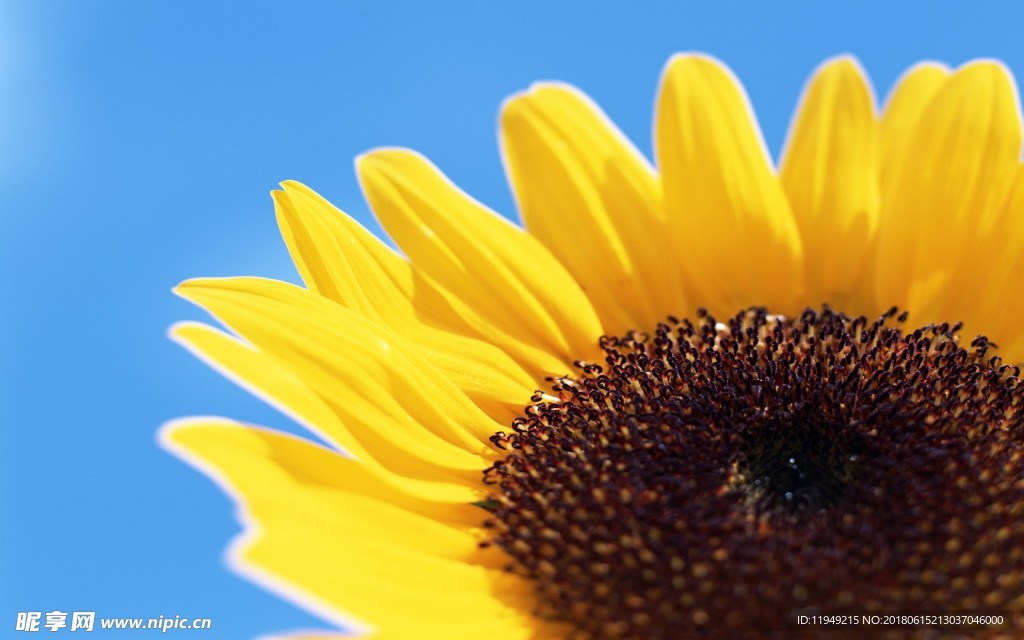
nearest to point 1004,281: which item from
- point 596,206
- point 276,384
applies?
point 596,206

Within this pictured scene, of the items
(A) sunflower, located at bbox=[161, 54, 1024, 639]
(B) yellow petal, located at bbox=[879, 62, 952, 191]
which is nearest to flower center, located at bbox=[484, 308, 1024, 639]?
(A) sunflower, located at bbox=[161, 54, 1024, 639]

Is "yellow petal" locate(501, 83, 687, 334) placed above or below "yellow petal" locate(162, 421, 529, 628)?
above

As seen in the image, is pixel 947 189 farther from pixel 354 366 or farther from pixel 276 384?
pixel 276 384

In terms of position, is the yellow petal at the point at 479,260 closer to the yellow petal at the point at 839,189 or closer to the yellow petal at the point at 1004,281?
the yellow petal at the point at 839,189

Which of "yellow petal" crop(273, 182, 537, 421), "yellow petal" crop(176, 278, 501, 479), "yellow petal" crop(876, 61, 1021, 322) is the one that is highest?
"yellow petal" crop(876, 61, 1021, 322)

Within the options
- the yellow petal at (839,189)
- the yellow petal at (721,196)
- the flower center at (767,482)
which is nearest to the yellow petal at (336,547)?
the flower center at (767,482)

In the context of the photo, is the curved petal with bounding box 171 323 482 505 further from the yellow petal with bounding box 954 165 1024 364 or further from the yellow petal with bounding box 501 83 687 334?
the yellow petal with bounding box 954 165 1024 364

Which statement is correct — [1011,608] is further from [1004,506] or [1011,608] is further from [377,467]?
[377,467]
